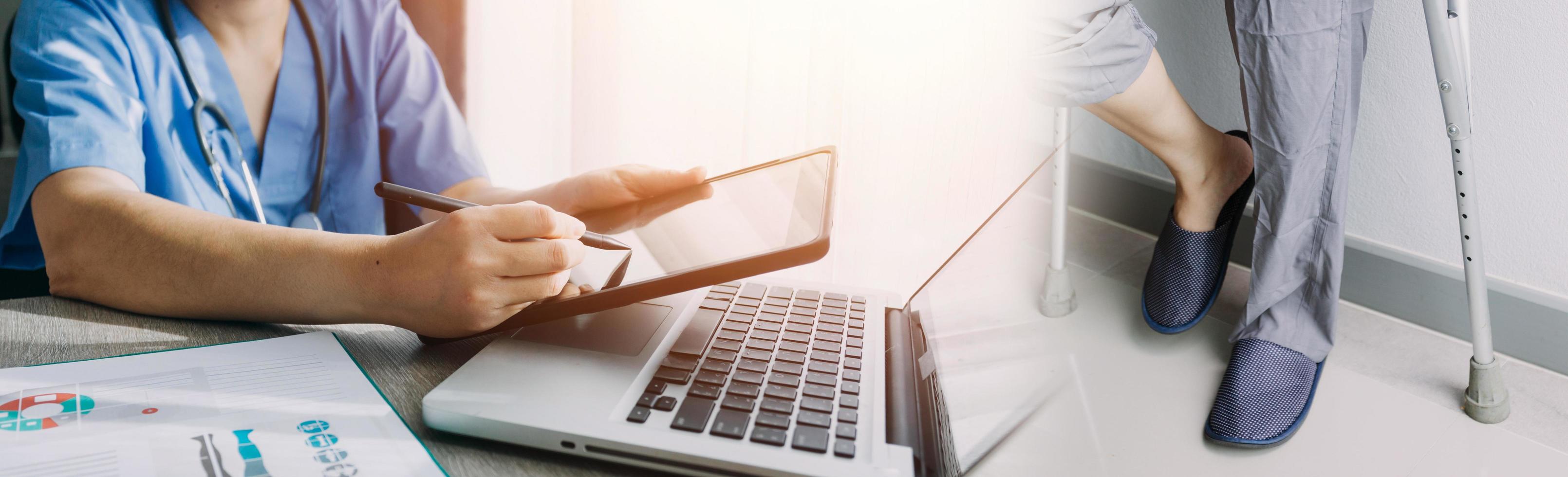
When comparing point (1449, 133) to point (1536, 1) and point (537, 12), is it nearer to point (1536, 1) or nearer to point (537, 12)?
point (1536, 1)

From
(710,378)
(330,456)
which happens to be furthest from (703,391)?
(330,456)

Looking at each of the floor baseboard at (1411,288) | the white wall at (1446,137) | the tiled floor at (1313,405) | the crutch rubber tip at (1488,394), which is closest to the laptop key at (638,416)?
the tiled floor at (1313,405)

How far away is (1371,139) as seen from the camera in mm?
1031

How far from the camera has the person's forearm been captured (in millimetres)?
401

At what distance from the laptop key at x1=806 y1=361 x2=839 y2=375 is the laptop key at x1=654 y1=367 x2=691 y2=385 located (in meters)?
0.06

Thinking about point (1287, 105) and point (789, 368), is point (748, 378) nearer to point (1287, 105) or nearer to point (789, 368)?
point (789, 368)

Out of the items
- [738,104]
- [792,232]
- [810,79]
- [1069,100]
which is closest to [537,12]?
[738,104]

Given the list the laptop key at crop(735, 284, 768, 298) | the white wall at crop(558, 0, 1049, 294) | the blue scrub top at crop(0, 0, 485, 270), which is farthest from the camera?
the white wall at crop(558, 0, 1049, 294)

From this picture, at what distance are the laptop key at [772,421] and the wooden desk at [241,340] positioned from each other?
6 centimetres

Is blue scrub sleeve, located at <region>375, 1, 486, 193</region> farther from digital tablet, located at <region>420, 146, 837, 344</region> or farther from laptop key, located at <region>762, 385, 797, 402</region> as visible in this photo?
laptop key, located at <region>762, 385, 797, 402</region>

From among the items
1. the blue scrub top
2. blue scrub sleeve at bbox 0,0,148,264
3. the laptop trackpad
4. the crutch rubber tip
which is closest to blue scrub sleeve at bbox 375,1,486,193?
the blue scrub top

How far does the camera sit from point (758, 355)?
14.6 inches

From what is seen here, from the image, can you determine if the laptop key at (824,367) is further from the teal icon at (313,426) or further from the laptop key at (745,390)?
the teal icon at (313,426)

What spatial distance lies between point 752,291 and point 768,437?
8.0 inches
